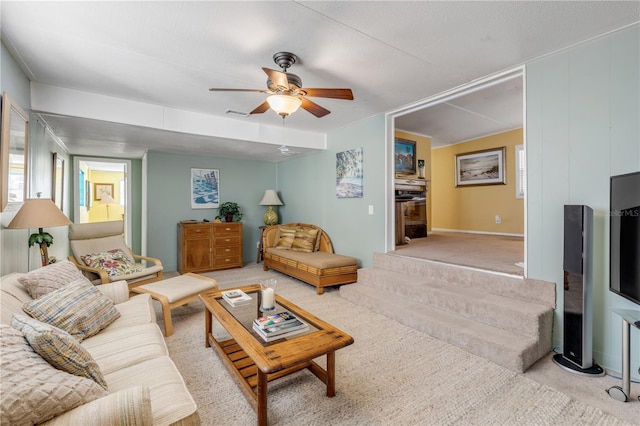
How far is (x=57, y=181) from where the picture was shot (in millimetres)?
4133

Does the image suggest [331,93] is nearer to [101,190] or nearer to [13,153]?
[13,153]

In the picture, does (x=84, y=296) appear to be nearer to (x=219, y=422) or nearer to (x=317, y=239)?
(x=219, y=422)

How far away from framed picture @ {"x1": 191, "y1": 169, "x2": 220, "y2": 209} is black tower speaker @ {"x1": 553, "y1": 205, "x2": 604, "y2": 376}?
5.43 meters

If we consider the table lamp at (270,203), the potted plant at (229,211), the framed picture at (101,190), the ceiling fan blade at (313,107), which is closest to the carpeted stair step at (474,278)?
the ceiling fan blade at (313,107)

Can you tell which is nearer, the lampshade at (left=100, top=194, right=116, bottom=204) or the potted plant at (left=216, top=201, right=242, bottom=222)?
the potted plant at (left=216, top=201, right=242, bottom=222)

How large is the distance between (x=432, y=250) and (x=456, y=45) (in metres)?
2.68

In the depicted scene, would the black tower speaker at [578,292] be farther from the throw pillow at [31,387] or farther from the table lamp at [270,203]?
the table lamp at [270,203]

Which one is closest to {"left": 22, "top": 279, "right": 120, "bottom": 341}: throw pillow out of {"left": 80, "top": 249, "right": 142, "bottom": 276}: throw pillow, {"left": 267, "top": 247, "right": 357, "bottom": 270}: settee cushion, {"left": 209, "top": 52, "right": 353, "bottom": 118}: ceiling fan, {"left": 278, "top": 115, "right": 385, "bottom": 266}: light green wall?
{"left": 80, "top": 249, "right": 142, "bottom": 276}: throw pillow

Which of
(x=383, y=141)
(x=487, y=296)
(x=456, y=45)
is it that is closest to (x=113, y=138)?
(x=383, y=141)

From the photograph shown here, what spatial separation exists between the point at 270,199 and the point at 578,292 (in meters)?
5.00

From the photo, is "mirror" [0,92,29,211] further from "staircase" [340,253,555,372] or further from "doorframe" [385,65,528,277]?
"doorframe" [385,65,528,277]

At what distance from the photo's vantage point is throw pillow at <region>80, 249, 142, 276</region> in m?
3.33

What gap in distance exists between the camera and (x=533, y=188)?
252 centimetres

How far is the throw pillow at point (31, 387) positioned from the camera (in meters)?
0.87
